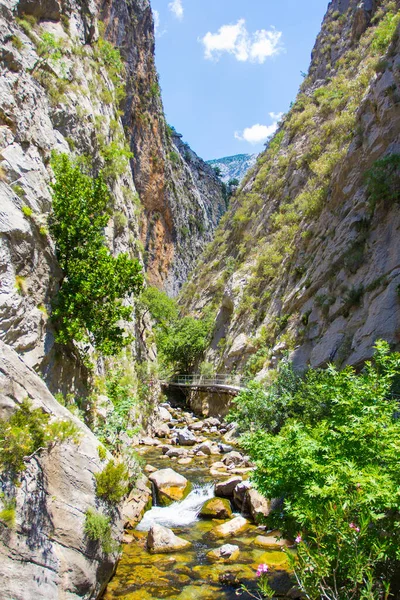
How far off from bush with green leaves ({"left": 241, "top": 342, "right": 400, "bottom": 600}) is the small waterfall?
18.0 feet

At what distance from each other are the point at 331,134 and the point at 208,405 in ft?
75.9

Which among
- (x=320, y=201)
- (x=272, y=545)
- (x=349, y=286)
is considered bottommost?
(x=272, y=545)

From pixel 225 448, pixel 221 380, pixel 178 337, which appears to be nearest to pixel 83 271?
pixel 225 448

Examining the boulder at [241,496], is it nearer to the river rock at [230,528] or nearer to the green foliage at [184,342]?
the river rock at [230,528]

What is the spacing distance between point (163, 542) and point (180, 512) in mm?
2461

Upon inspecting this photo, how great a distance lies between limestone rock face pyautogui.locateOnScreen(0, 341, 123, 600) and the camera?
5203 millimetres

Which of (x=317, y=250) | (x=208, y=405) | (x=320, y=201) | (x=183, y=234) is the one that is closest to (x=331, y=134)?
(x=320, y=201)

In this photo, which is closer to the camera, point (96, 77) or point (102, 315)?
point (102, 315)

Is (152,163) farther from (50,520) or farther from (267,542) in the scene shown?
(50,520)

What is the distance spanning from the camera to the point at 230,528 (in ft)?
32.6

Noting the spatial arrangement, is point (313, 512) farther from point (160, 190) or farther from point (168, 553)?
point (160, 190)

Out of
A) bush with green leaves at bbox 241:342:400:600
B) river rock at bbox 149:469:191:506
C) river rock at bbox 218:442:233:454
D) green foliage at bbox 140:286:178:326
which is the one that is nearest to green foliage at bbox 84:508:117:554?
bush with green leaves at bbox 241:342:400:600

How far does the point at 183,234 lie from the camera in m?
63.1

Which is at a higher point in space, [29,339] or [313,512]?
[29,339]
